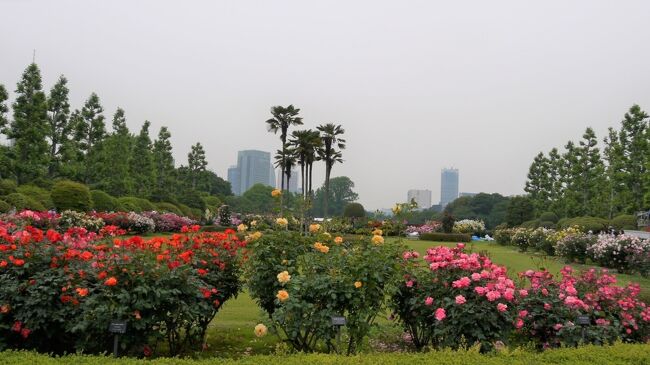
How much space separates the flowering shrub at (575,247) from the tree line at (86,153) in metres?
23.2

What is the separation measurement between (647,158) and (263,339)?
92.4 feet

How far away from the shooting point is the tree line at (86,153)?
80.4 feet

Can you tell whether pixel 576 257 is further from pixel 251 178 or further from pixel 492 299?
pixel 251 178

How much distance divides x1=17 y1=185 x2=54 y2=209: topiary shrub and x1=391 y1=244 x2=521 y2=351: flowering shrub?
2221 cm

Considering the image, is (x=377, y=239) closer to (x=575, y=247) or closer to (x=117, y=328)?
(x=117, y=328)

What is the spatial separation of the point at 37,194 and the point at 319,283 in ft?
74.7

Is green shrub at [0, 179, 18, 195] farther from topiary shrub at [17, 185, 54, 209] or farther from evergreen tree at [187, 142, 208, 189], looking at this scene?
evergreen tree at [187, 142, 208, 189]

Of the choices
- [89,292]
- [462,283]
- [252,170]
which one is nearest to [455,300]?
[462,283]

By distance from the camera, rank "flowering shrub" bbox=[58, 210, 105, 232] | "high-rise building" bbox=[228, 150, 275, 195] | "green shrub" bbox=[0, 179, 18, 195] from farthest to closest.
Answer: "high-rise building" bbox=[228, 150, 275, 195] → "green shrub" bbox=[0, 179, 18, 195] → "flowering shrub" bbox=[58, 210, 105, 232]

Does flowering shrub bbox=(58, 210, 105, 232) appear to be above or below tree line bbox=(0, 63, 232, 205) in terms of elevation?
below

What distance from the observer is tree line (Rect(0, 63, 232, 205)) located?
80.4 feet

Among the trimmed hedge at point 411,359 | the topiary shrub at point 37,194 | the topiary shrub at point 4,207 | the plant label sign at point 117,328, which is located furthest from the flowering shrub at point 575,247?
the topiary shrub at point 37,194

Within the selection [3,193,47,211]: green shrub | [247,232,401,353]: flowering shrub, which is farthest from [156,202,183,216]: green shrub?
[247,232,401,353]: flowering shrub

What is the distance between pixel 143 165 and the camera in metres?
38.0
